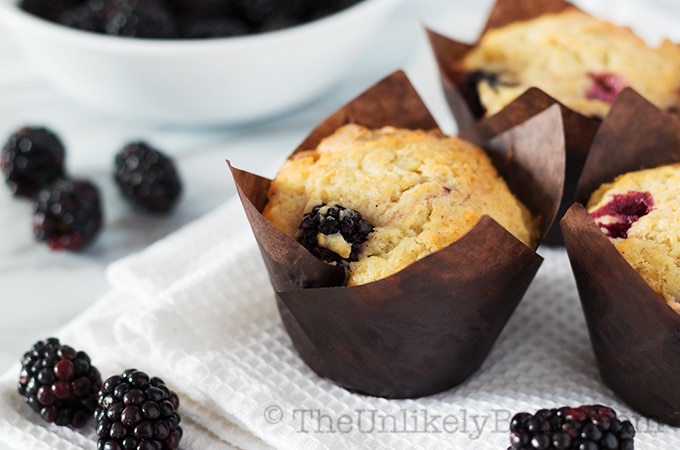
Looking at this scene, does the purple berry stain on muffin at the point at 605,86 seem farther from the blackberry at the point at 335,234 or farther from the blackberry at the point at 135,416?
the blackberry at the point at 135,416

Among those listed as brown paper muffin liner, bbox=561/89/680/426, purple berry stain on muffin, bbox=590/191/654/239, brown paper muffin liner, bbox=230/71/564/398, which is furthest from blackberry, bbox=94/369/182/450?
purple berry stain on muffin, bbox=590/191/654/239


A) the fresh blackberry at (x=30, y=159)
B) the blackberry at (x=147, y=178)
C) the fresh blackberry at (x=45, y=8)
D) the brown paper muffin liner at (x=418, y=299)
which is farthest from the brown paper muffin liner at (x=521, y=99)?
the fresh blackberry at (x=45, y=8)

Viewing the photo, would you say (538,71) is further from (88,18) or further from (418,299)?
(88,18)

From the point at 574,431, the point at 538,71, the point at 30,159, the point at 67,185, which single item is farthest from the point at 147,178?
the point at 574,431

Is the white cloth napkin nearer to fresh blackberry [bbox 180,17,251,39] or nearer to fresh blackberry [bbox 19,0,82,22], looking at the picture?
fresh blackberry [bbox 180,17,251,39]

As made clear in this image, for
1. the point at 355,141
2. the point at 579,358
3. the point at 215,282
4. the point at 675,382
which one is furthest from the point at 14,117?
the point at 675,382

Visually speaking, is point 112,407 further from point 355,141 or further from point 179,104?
point 179,104
